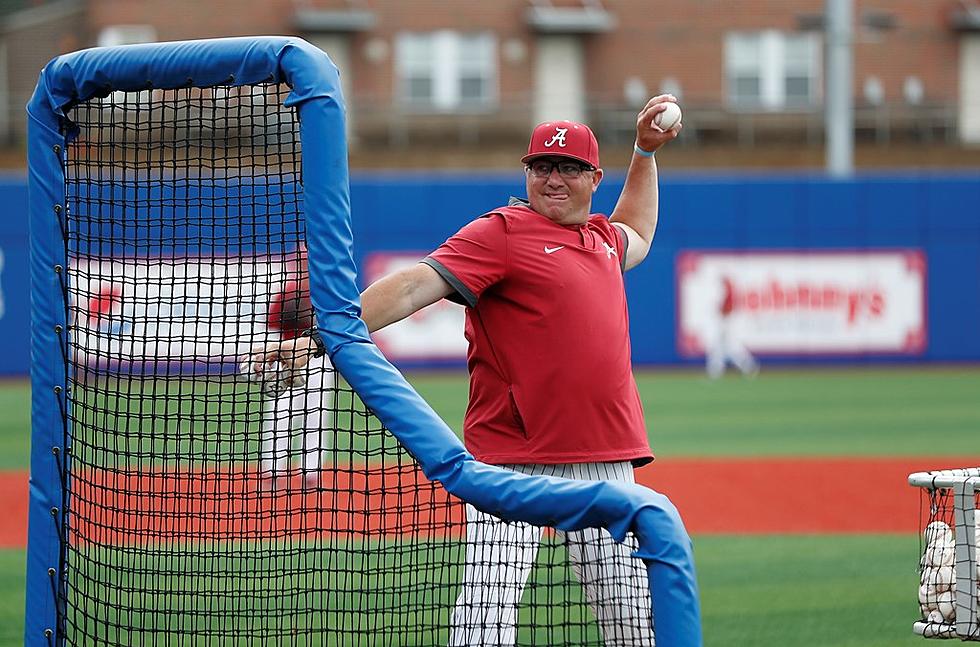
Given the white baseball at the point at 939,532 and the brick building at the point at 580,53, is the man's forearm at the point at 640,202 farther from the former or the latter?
the brick building at the point at 580,53

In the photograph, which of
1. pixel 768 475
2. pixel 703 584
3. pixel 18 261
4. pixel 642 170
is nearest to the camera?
pixel 642 170

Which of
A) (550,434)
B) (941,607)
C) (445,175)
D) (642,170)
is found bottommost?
(941,607)

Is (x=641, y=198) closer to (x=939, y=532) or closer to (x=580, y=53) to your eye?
(x=939, y=532)

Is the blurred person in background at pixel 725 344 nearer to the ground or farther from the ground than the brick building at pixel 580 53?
nearer to the ground

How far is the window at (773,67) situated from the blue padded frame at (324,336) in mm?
35436

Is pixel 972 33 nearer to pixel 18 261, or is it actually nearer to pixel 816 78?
pixel 816 78

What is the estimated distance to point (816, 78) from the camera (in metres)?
38.3

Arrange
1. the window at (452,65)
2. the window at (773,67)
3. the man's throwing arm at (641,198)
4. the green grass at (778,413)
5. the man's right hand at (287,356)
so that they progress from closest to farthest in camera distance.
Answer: the man's right hand at (287,356)
the man's throwing arm at (641,198)
the green grass at (778,413)
the window at (452,65)
the window at (773,67)

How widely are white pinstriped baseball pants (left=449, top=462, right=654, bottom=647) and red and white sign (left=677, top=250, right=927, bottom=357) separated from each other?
19621mm

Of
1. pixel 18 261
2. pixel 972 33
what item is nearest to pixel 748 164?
pixel 972 33

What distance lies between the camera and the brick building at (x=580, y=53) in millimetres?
36438

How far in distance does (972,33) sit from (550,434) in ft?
123

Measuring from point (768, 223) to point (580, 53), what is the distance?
15.4m

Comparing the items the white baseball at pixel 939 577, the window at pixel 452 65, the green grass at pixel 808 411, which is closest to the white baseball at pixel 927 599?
the white baseball at pixel 939 577
